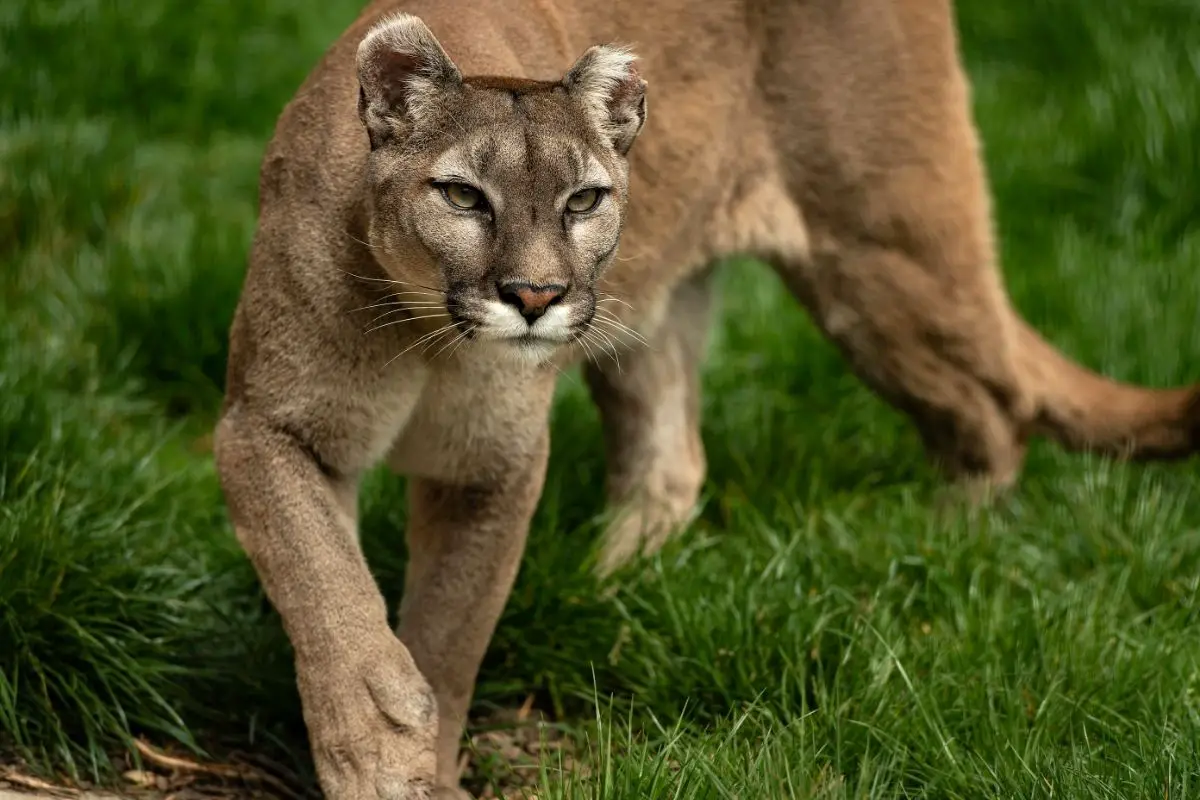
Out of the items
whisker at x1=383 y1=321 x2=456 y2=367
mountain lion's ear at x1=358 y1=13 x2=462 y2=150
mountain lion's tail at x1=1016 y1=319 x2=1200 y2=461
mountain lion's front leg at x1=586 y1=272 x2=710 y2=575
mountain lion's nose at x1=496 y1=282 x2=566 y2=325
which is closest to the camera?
mountain lion's nose at x1=496 y1=282 x2=566 y2=325

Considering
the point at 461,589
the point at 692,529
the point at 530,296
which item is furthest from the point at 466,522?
the point at 692,529

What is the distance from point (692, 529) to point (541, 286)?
181cm

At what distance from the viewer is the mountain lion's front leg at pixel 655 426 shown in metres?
4.78

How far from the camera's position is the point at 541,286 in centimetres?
297

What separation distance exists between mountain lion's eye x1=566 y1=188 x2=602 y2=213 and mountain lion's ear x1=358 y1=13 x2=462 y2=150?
287 mm

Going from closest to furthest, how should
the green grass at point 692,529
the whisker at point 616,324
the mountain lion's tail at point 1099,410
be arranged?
the whisker at point 616,324 < the green grass at point 692,529 < the mountain lion's tail at point 1099,410

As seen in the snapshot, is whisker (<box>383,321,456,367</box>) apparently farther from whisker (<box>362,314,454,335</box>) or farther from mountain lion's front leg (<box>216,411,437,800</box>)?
mountain lion's front leg (<box>216,411,437,800</box>)

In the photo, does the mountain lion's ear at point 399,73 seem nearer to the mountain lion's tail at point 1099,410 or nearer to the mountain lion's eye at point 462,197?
the mountain lion's eye at point 462,197

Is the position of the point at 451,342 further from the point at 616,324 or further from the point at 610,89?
the point at 610,89

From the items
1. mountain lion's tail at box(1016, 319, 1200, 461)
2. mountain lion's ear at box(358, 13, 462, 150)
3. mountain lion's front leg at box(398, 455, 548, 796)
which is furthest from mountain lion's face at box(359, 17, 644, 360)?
mountain lion's tail at box(1016, 319, 1200, 461)

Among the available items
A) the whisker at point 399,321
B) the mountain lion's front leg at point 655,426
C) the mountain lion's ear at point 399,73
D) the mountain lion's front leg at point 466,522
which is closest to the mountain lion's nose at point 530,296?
the whisker at point 399,321

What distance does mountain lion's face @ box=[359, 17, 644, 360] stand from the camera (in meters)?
3.00

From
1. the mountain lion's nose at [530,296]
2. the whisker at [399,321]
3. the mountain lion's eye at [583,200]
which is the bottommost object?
the whisker at [399,321]

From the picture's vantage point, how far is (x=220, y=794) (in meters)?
3.63
